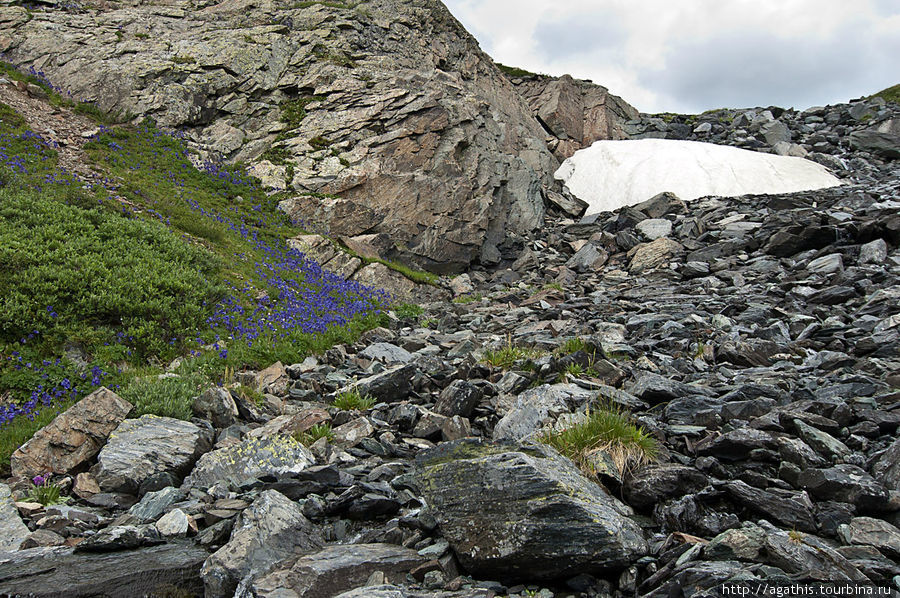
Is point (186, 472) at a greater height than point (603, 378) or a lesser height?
lesser

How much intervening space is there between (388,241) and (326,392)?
40.3ft

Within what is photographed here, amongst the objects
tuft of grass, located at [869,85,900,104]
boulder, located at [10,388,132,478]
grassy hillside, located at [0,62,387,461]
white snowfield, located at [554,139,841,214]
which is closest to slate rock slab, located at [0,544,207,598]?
boulder, located at [10,388,132,478]

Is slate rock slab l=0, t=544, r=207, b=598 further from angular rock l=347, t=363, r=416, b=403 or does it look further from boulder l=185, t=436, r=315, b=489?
angular rock l=347, t=363, r=416, b=403

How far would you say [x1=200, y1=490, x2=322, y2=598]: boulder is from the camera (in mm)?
4020

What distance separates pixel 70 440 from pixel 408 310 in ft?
35.4

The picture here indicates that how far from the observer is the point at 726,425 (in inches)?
245

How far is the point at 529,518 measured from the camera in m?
4.01

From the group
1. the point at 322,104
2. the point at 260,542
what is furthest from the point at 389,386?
the point at 322,104

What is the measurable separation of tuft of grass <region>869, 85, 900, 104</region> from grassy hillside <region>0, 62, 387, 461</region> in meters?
40.0

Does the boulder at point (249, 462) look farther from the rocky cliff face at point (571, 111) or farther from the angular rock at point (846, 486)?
the rocky cliff face at point (571, 111)

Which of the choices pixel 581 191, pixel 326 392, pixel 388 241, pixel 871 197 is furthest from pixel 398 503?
pixel 581 191

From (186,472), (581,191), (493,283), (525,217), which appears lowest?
(186,472)

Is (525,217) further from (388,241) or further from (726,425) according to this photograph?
(726,425)

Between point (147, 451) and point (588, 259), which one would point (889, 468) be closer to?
point (147, 451)
